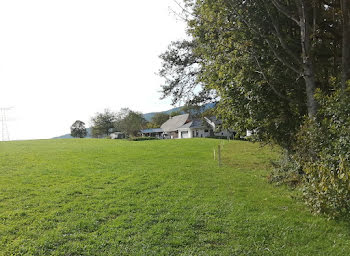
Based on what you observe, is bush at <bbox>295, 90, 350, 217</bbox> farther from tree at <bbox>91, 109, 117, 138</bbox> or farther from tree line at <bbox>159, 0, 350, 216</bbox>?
tree at <bbox>91, 109, 117, 138</bbox>

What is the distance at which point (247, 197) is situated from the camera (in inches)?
305

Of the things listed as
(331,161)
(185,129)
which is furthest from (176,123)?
(331,161)

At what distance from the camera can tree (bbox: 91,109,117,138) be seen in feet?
314

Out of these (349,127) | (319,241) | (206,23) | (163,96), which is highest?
(206,23)

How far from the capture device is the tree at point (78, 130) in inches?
4178

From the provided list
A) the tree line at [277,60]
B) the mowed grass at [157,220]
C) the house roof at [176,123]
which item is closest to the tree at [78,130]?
the house roof at [176,123]

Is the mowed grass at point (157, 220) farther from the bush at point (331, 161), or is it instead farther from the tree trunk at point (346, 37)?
the tree trunk at point (346, 37)

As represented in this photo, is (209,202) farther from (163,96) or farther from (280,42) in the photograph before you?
(163,96)

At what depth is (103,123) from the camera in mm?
95875

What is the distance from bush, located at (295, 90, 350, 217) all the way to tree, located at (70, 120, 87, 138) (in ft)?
356

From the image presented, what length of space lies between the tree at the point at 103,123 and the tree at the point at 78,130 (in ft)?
39.0

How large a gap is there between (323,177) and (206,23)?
284 inches

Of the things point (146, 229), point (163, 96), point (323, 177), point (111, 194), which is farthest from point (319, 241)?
point (163, 96)

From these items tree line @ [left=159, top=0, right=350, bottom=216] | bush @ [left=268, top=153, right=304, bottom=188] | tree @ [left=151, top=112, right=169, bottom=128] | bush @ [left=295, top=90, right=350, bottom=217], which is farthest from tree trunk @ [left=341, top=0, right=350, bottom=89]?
tree @ [left=151, top=112, right=169, bottom=128]
